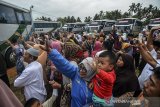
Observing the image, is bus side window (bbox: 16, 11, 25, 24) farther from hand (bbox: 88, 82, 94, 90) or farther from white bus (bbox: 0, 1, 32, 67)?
hand (bbox: 88, 82, 94, 90)

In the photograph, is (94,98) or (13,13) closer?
(94,98)

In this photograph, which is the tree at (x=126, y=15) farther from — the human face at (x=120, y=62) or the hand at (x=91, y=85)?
the hand at (x=91, y=85)

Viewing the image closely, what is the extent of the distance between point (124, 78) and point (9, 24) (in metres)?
11.7

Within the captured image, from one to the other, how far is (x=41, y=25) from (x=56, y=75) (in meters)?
38.1

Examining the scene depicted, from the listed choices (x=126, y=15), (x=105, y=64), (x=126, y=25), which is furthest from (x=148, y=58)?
(x=126, y=15)

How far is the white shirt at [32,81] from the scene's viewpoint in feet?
13.2

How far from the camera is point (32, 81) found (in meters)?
4.12

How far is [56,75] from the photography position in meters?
4.48

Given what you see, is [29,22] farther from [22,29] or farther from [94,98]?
[94,98]

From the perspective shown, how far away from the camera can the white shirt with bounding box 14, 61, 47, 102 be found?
158 inches

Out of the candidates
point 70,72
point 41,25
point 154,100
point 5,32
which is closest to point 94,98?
point 70,72

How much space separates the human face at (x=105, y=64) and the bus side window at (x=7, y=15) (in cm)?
1138

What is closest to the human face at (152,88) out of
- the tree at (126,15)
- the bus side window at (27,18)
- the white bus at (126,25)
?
the bus side window at (27,18)

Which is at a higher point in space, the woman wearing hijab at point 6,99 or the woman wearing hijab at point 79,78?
the woman wearing hijab at point 6,99
